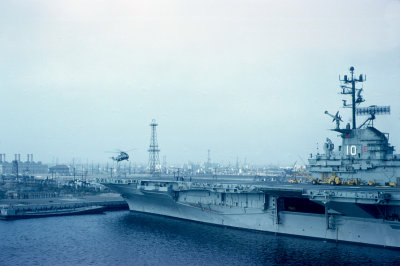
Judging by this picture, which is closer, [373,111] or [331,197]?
[331,197]

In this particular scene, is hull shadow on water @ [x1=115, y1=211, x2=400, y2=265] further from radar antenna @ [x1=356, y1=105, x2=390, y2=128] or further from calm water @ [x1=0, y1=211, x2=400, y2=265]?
radar antenna @ [x1=356, y1=105, x2=390, y2=128]

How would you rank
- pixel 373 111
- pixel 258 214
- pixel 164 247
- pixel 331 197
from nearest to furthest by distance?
pixel 331 197
pixel 164 247
pixel 258 214
pixel 373 111

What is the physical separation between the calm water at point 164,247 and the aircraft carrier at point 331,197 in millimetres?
A: 697

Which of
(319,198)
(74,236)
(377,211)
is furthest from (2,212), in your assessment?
(377,211)

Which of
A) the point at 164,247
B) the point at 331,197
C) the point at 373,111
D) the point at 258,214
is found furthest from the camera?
the point at 373,111

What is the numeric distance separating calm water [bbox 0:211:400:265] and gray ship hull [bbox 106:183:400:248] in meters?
0.50

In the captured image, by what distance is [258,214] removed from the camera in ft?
72.6

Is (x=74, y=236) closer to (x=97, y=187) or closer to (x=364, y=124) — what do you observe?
(x=364, y=124)

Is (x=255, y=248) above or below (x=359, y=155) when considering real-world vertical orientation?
below

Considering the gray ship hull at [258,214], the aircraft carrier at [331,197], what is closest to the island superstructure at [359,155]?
the aircraft carrier at [331,197]

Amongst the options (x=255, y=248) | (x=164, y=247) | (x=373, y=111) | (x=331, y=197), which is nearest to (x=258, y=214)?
(x=255, y=248)

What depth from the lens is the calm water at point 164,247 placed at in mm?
17219

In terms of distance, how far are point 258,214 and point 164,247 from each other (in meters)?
5.89

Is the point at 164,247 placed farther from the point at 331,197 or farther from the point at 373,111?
the point at 373,111
